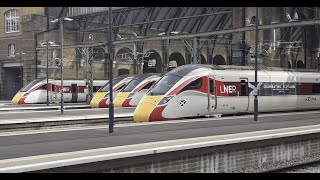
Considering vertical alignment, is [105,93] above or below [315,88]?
below

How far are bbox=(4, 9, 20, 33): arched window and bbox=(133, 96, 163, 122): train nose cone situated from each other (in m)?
47.5

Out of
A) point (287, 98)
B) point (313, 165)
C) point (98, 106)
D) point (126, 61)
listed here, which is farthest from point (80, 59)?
point (313, 165)

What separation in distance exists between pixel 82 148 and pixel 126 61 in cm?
5444

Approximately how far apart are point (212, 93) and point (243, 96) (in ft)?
8.64

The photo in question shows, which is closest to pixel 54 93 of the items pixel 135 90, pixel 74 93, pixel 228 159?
pixel 74 93

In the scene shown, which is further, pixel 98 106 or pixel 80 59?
pixel 80 59

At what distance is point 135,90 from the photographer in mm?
33188

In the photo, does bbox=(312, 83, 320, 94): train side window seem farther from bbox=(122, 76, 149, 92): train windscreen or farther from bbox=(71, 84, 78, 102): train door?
bbox=(71, 84, 78, 102): train door

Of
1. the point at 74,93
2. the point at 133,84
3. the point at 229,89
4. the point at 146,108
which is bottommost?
the point at 146,108

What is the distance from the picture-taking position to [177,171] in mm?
11648

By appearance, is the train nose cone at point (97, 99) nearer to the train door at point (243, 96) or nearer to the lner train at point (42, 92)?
the lner train at point (42, 92)

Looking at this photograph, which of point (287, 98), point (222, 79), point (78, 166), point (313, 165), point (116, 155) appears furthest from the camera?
point (287, 98)

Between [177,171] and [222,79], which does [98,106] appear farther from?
[177,171]

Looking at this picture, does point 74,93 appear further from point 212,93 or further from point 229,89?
point 212,93
